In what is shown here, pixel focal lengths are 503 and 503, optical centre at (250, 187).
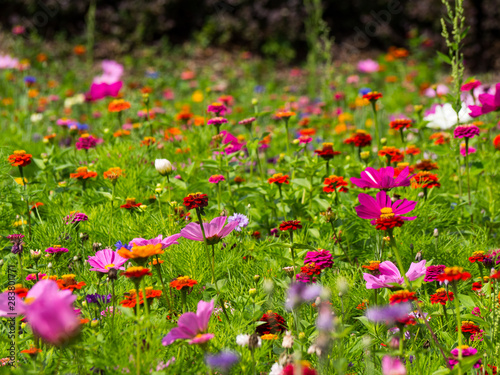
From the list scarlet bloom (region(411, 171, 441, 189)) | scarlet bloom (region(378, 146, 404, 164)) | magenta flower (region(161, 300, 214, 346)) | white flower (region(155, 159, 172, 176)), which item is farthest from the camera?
scarlet bloom (region(378, 146, 404, 164))

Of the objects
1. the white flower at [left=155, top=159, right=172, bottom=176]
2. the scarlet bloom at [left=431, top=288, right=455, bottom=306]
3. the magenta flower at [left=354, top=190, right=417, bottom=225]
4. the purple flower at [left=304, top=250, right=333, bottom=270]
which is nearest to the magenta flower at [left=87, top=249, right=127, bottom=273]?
the white flower at [left=155, top=159, right=172, bottom=176]

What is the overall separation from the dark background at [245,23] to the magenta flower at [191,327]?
24.8ft

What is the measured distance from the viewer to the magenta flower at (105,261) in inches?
54.9

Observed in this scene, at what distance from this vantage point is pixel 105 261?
1.42m

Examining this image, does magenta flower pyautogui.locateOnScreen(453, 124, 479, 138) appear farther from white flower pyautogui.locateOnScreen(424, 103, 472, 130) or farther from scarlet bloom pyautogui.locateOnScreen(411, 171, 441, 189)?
white flower pyautogui.locateOnScreen(424, 103, 472, 130)

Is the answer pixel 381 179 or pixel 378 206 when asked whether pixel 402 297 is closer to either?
pixel 378 206

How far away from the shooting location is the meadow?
1110 mm

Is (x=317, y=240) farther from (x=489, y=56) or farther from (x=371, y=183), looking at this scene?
(x=489, y=56)

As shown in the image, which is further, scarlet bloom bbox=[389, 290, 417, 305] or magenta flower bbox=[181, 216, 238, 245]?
magenta flower bbox=[181, 216, 238, 245]

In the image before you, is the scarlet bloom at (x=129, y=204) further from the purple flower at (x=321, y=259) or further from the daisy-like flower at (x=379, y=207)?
the daisy-like flower at (x=379, y=207)

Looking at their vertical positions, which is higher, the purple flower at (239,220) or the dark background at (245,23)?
the purple flower at (239,220)

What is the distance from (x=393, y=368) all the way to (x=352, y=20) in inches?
335

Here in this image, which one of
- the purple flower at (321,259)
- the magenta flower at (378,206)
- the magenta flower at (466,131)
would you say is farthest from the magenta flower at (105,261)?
the magenta flower at (466,131)

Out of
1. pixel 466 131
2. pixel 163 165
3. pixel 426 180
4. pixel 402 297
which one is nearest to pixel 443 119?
pixel 466 131
